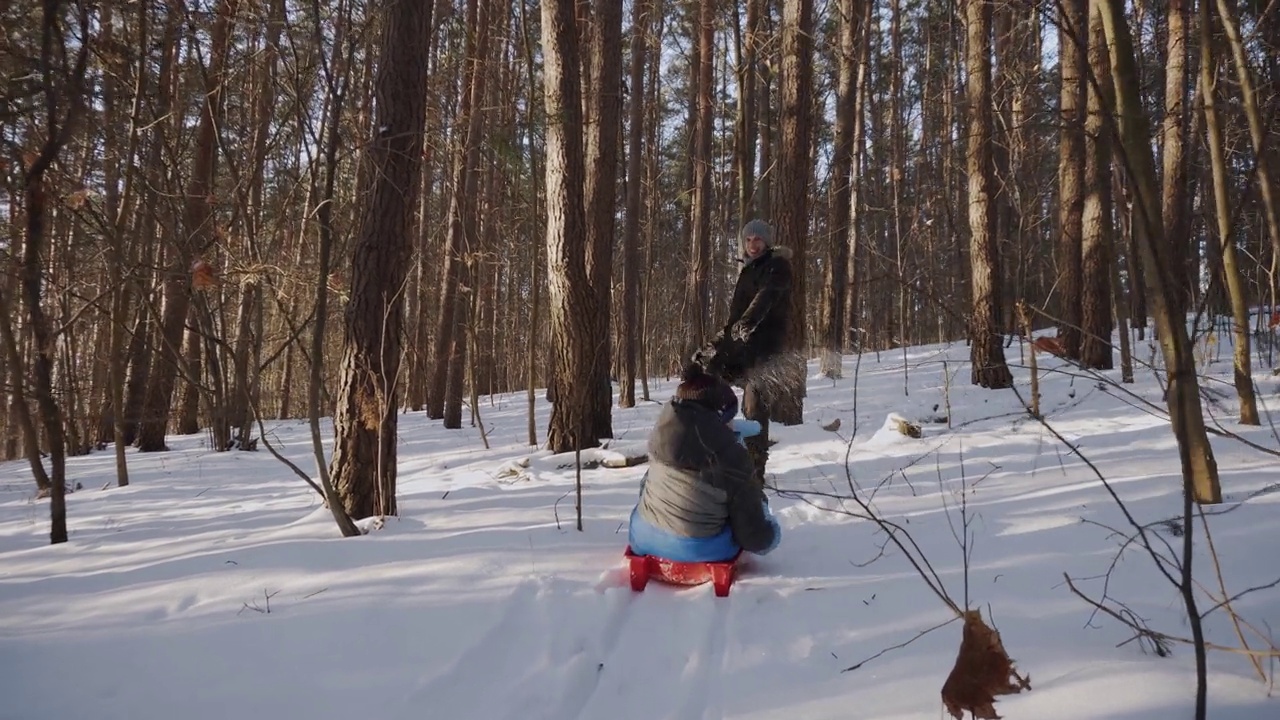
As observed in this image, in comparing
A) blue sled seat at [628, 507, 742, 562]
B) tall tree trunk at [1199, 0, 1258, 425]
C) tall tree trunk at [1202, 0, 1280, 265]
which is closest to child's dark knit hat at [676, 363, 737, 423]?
blue sled seat at [628, 507, 742, 562]

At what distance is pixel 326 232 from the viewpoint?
12.2 feet

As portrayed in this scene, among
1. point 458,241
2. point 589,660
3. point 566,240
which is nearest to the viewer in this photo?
point 589,660

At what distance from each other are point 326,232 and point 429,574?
1.86m

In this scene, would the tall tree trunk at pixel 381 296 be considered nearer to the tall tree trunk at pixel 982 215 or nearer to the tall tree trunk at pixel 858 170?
the tall tree trunk at pixel 982 215

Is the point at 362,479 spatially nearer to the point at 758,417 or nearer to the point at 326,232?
the point at 326,232

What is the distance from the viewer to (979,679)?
2209mm

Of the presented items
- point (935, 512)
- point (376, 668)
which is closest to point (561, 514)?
point (376, 668)

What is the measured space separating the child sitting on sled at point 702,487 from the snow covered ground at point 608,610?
10.1 inches

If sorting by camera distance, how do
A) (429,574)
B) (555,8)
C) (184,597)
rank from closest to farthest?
(184,597)
(429,574)
(555,8)

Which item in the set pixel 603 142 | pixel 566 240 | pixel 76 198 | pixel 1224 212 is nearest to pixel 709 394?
pixel 1224 212

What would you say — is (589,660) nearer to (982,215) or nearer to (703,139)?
(982,215)

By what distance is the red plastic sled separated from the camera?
3455 millimetres

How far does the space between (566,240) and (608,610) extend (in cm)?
426

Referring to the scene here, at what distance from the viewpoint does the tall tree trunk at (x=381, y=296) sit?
439cm
